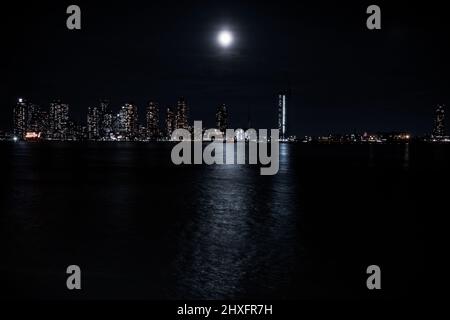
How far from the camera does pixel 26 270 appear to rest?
13.8m

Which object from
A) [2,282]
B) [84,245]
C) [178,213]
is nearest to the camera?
[2,282]

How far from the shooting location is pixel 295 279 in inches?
512

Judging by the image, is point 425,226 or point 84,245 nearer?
point 84,245

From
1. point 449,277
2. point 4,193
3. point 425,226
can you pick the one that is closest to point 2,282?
point 449,277

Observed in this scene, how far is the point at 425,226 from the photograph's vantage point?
21828 mm
